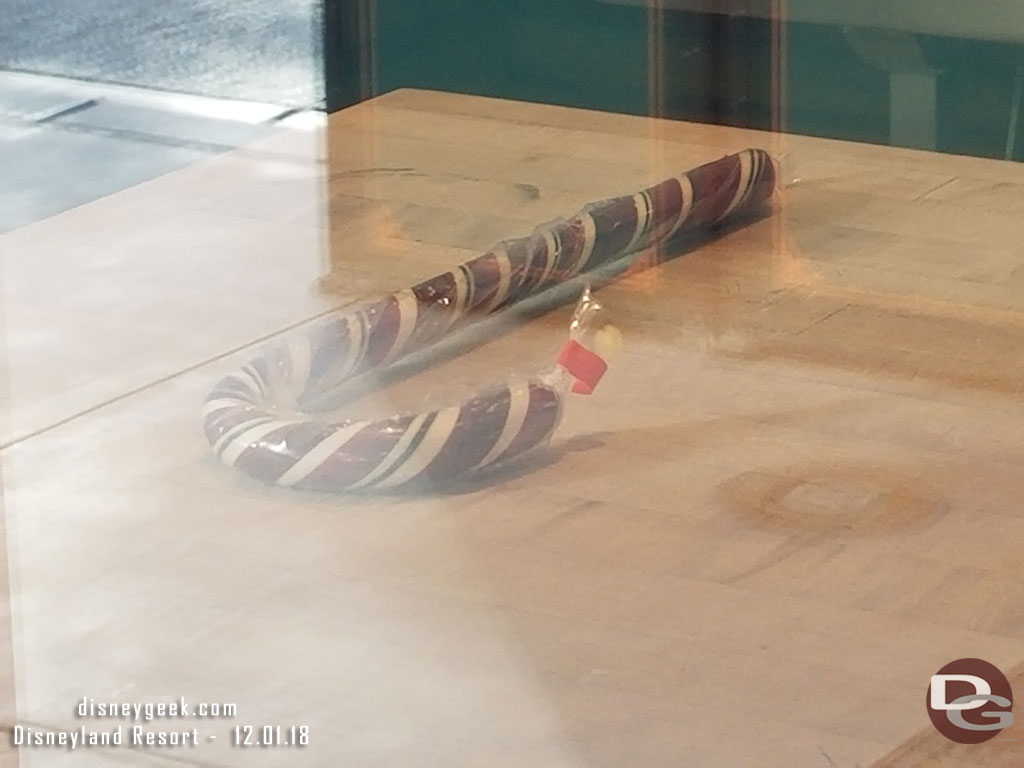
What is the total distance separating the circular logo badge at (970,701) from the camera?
1.56ft

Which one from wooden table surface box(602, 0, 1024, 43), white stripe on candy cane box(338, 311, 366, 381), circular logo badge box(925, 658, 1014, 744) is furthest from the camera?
white stripe on candy cane box(338, 311, 366, 381)

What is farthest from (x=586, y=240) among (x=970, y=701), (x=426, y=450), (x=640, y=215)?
(x=970, y=701)

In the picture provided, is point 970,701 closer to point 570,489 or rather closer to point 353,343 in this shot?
point 570,489

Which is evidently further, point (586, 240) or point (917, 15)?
point (586, 240)

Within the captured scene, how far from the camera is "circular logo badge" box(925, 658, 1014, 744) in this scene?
475mm

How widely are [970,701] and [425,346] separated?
0.29 metres

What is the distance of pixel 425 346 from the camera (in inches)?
27.9

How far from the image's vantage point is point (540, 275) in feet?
2.46

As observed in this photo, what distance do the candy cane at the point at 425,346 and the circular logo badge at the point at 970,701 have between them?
0.18m

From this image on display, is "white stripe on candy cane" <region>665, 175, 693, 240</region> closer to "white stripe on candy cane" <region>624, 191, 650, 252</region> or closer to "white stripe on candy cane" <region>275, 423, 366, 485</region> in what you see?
"white stripe on candy cane" <region>624, 191, 650, 252</region>

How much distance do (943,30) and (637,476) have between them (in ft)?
0.59

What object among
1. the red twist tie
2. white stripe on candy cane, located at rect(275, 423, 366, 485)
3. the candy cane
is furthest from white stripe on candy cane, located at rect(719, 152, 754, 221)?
white stripe on candy cane, located at rect(275, 423, 366, 485)

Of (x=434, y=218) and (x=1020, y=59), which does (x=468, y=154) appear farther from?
Result: (x=1020, y=59)

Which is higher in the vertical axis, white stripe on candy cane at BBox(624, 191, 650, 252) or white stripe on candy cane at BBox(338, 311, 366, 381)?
white stripe on candy cane at BBox(624, 191, 650, 252)
